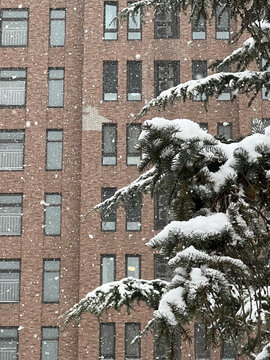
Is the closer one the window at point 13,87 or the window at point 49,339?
the window at point 49,339

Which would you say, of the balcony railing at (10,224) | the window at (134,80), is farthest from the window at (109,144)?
the balcony railing at (10,224)

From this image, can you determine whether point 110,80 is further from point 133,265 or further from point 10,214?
point 133,265

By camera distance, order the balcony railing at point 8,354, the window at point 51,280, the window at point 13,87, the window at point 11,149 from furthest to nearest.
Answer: the window at point 13,87 → the window at point 11,149 → the window at point 51,280 → the balcony railing at point 8,354

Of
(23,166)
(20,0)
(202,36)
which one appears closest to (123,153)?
(23,166)

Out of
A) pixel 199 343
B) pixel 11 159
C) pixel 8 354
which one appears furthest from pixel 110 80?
pixel 8 354

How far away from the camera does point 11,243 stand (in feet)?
92.4

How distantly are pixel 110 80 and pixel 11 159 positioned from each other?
16.8 feet

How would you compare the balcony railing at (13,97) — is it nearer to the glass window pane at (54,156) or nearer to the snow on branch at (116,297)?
the glass window pane at (54,156)

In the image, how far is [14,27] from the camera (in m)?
30.5

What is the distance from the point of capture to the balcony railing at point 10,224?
28438mm

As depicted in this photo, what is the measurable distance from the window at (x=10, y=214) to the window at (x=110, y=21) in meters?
7.54

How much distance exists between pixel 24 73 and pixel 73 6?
141 inches

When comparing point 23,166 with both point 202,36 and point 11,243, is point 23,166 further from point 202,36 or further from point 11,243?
point 202,36

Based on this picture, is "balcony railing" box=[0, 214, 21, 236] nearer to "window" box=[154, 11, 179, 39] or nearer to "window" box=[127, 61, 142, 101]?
"window" box=[127, 61, 142, 101]
